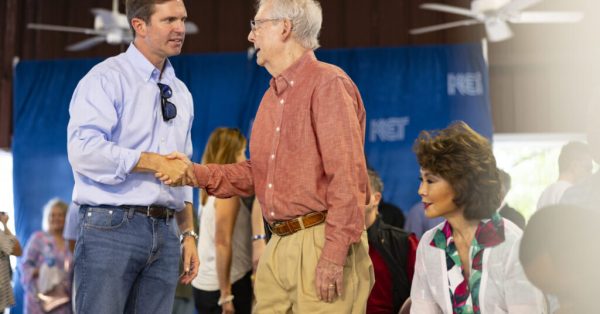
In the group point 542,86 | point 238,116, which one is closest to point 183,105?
point 238,116

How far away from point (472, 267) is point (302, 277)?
21.3 inches

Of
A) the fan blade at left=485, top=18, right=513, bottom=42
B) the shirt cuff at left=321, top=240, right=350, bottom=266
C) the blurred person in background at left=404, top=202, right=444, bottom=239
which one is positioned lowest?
the blurred person in background at left=404, top=202, right=444, bottom=239

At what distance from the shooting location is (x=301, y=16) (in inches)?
97.1

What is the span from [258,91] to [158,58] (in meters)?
6.20

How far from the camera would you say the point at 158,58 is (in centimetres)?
271

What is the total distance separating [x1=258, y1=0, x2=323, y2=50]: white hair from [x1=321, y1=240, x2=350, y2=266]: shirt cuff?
0.67m

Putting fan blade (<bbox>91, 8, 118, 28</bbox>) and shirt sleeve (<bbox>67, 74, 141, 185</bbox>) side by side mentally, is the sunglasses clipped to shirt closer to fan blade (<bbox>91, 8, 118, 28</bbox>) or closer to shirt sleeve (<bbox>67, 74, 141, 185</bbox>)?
shirt sleeve (<bbox>67, 74, 141, 185</bbox>)

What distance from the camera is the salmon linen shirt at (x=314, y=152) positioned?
221 cm

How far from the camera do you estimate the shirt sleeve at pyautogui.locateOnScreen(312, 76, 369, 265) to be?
2197 millimetres

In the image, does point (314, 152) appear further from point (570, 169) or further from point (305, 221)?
point (570, 169)

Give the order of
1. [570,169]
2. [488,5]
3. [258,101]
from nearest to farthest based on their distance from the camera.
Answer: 1. [570,169]
2. [488,5]
3. [258,101]

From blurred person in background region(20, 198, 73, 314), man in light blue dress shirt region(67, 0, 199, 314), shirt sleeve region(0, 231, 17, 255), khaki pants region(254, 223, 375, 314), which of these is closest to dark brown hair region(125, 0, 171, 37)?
man in light blue dress shirt region(67, 0, 199, 314)

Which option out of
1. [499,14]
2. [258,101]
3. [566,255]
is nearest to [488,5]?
[499,14]

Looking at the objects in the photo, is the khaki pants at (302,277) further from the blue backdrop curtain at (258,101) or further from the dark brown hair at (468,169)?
the blue backdrop curtain at (258,101)
